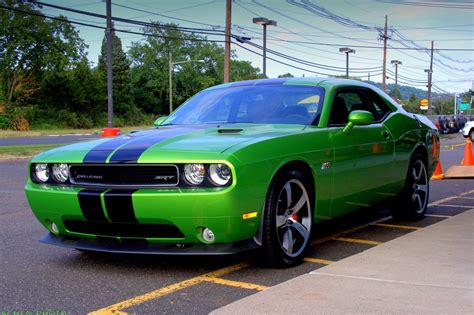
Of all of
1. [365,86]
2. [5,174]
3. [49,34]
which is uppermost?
[49,34]

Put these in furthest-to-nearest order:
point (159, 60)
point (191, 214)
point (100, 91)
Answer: point (159, 60) → point (100, 91) → point (191, 214)

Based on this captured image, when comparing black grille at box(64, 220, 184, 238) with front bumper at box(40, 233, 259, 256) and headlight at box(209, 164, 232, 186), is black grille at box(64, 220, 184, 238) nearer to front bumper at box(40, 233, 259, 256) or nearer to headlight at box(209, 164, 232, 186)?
front bumper at box(40, 233, 259, 256)

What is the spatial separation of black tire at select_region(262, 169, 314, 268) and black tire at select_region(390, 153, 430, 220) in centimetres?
211

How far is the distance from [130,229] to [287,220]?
124 cm

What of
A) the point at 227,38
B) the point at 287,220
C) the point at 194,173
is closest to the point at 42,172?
the point at 194,173

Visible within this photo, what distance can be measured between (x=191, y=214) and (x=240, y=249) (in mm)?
444

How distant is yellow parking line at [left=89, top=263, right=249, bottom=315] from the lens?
3592 mm

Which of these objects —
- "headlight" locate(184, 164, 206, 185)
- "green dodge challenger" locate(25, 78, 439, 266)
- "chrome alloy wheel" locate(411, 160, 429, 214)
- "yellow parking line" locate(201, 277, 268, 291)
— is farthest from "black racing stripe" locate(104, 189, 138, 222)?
"chrome alloy wheel" locate(411, 160, 429, 214)

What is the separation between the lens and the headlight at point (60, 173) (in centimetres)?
450

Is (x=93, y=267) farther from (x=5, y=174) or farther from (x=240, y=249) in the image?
(x=5, y=174)

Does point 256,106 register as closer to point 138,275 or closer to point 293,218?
point 293,218

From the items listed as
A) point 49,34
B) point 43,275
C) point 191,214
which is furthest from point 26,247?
point 49,34

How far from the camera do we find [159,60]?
259ft

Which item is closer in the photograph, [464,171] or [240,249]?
[240,249]
